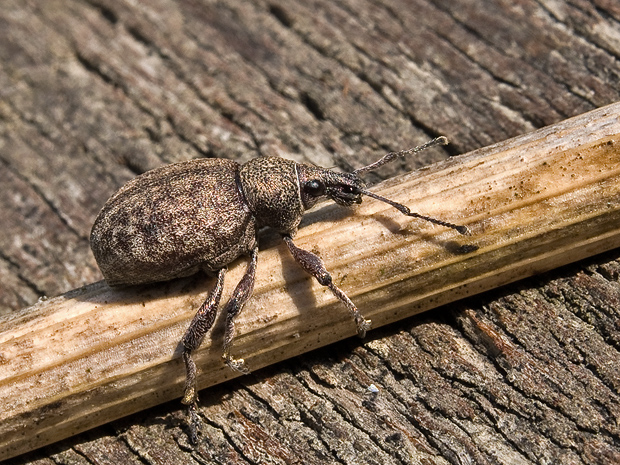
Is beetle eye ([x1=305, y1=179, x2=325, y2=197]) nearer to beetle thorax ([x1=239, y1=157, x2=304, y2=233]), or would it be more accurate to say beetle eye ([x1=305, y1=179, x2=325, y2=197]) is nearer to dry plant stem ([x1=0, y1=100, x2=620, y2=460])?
beetle thorax ([x1=239, y1=157, x2=304, y2=233])

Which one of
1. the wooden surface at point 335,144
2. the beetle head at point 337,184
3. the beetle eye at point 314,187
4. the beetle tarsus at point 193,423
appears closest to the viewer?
the wooden surface at point 335,144

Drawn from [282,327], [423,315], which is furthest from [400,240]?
[282,327]

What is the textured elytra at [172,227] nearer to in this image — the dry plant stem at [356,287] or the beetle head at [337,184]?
the dry plant stem at [356,287]

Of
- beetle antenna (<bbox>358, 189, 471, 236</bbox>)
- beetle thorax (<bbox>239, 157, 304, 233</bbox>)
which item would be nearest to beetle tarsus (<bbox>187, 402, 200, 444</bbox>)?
beetle thorax (<bbox>239, 157, 304, 233</bbox>)

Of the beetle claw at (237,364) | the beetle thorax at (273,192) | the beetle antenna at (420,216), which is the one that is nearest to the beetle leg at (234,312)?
the beetle claw at (237,364)

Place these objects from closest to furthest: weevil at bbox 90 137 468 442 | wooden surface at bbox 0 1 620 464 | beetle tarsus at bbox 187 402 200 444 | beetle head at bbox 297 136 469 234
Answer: wooden surface at bbox 0 1 620 464 → beetle tarsus at bbox 187 402 200 444 → weevil at bbox 90 137 468 442 → beetle head at bbox 297 136 469 234

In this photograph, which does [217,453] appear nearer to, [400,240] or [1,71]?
[400,240]
